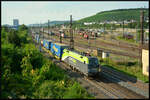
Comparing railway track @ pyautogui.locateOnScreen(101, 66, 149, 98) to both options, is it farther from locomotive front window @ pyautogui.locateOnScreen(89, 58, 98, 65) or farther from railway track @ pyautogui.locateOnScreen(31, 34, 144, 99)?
locomotive front window @ pyautogui.locateOnScreen(89, 58, 98, 65)

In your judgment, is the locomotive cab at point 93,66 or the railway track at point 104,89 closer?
the railway track at point 104,89

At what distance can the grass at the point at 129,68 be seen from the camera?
22.7 meters

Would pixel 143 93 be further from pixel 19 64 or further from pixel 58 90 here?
pixel 19 64

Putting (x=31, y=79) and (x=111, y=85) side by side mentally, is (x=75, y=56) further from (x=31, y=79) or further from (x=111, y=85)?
(x=31, y=79)

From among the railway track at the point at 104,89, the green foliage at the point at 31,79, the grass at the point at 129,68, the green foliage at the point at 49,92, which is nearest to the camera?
the green foliage at the point at 49,92

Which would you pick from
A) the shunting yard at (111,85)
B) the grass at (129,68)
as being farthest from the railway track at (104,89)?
the grass at (129,68)

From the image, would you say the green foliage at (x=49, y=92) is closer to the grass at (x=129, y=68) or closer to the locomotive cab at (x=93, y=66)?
the locomotive cab at (x=93, y=66)

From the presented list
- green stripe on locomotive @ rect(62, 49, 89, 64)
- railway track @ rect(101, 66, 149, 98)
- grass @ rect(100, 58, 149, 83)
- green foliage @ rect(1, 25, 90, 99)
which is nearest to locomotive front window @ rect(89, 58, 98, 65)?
green stripe on locomotive @ rect(62, 49, 89, 64)

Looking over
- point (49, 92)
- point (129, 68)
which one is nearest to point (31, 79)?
point (49, 92)

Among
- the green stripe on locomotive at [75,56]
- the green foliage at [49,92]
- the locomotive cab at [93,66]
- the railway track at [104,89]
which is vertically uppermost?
the green stripe on locomotive at [75,56]

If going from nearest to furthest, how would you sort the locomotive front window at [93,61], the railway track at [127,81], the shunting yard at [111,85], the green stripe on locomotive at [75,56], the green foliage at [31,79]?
1. the green foliage at [31,79]
2. the shunting yard at [111,85]
3. the railway track at [127,81]
4. the locomotive front window at [93,61]
5. the green stripe on locomotive at [75,56]

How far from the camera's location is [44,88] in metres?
14.4

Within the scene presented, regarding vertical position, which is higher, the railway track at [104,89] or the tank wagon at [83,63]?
the tank wagon at [83,63]

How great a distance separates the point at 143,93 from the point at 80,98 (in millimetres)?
8122
